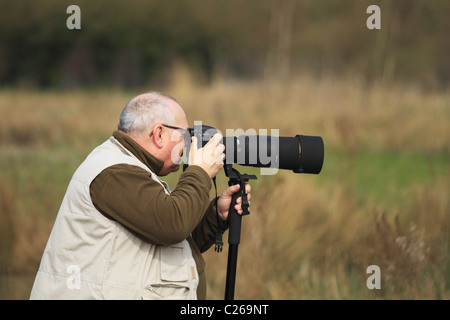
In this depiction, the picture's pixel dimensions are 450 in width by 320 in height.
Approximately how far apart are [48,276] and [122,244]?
1.01ft

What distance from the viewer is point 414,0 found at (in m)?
14.9

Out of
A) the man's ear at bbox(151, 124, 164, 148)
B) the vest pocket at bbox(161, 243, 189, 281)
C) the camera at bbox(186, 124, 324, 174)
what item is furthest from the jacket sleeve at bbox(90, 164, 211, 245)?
the camera at bbox(186, 124, 324, 174)

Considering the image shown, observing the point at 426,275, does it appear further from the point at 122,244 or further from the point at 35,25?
the point at 35,25

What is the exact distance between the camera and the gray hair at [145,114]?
2410 millimetres

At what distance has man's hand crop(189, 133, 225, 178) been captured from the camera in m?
2.36

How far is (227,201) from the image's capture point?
2.69 metres

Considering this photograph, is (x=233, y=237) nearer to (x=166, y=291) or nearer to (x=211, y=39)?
(x=166, y=291)

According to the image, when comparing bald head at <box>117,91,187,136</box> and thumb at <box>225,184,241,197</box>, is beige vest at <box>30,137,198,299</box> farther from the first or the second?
thumb at <box>225,184,241,197</box>

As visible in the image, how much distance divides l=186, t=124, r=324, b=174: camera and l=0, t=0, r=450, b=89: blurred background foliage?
1260 centimetres

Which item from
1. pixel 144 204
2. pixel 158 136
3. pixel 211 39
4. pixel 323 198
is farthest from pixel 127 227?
pixel 211 39

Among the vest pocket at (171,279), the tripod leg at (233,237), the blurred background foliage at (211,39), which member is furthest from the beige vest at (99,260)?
the blurred background foliage at (211,39)

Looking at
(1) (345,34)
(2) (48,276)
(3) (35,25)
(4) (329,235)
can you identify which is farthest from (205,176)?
(3) (35,25)

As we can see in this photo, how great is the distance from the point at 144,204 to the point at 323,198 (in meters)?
3.24
